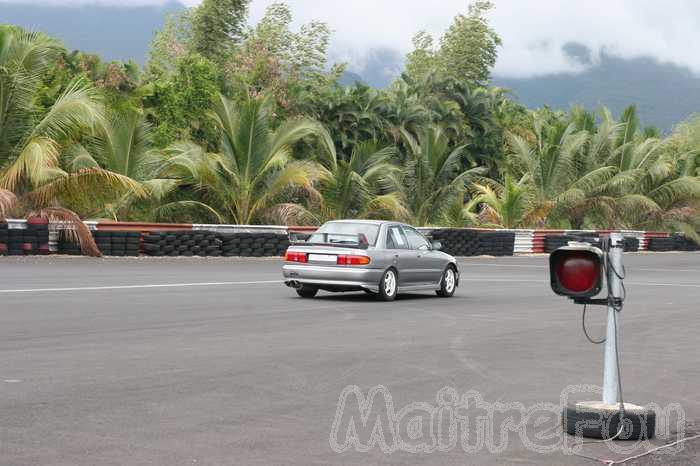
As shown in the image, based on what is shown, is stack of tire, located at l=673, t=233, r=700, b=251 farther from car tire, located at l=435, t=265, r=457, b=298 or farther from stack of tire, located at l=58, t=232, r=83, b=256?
car tire, located at l=435, t=265, r=457, b=298

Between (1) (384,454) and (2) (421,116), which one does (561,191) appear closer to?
(2) (421,116)

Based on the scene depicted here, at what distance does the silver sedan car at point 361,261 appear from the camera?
63.7 ft

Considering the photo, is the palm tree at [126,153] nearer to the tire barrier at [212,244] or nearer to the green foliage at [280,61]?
the tire barrier at [212,244]

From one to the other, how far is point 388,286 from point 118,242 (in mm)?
13006

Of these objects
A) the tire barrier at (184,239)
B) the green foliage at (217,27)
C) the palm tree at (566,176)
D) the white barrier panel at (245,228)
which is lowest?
the tire barrier at (184,239)

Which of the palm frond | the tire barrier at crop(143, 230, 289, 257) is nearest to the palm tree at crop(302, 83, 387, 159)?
the tire barrier at crop(143, 230, 289, 257)

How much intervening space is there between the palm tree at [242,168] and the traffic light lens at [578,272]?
2944 cm

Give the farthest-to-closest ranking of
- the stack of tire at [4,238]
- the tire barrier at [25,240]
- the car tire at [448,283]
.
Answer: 1. the tire barrier at [25,240]
2. the stack of tire at [4,238]
3. the car tire at [448,283]

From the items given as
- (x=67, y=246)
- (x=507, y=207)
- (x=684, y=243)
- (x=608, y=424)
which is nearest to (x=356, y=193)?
(x=507, y=207)

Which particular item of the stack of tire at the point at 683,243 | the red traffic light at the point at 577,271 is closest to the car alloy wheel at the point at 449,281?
the red traffic light at the point at 577,271

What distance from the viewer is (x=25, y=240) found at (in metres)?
29.0

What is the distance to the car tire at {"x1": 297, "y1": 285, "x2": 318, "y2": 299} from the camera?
66.1ft

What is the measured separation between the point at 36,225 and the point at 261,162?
1015cm

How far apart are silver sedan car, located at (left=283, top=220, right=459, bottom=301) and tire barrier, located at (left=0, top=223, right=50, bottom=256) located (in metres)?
11.4
